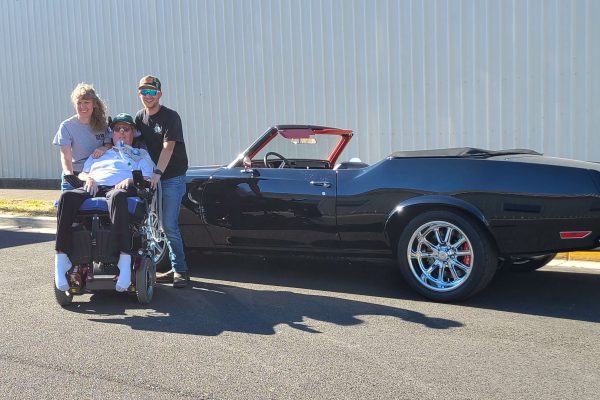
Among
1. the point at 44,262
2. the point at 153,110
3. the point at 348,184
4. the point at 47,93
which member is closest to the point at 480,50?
the point at 348,184

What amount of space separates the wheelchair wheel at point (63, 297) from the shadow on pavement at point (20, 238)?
3498mm

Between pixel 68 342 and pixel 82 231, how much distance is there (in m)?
0.99

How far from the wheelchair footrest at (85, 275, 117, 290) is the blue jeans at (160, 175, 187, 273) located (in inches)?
31.1

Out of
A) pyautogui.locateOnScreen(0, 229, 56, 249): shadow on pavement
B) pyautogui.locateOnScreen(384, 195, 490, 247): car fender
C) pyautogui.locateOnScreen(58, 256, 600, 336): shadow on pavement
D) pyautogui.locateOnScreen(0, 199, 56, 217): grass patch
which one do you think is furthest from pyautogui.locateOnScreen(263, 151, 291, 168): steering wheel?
pyautogui.locateOnScreen(0, 199, 56, 217): grass patch

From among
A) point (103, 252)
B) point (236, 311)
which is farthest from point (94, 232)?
point (236, 311)

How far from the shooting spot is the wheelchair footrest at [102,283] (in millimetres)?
4816

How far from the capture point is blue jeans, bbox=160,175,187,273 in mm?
5484

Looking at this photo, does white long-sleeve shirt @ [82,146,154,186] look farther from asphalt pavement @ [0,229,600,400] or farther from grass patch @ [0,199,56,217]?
grass patch @ [0,199,56,217]

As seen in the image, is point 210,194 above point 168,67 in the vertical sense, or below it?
below

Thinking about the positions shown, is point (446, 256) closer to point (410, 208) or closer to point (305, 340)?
point (410, 208)

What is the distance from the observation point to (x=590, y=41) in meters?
8.73

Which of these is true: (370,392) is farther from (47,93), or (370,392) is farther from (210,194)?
(47,93)

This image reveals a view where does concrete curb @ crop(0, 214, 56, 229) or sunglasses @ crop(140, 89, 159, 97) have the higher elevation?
sunglasses @ crop(140, 89, 159, 97)

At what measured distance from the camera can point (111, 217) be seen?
185 inches
